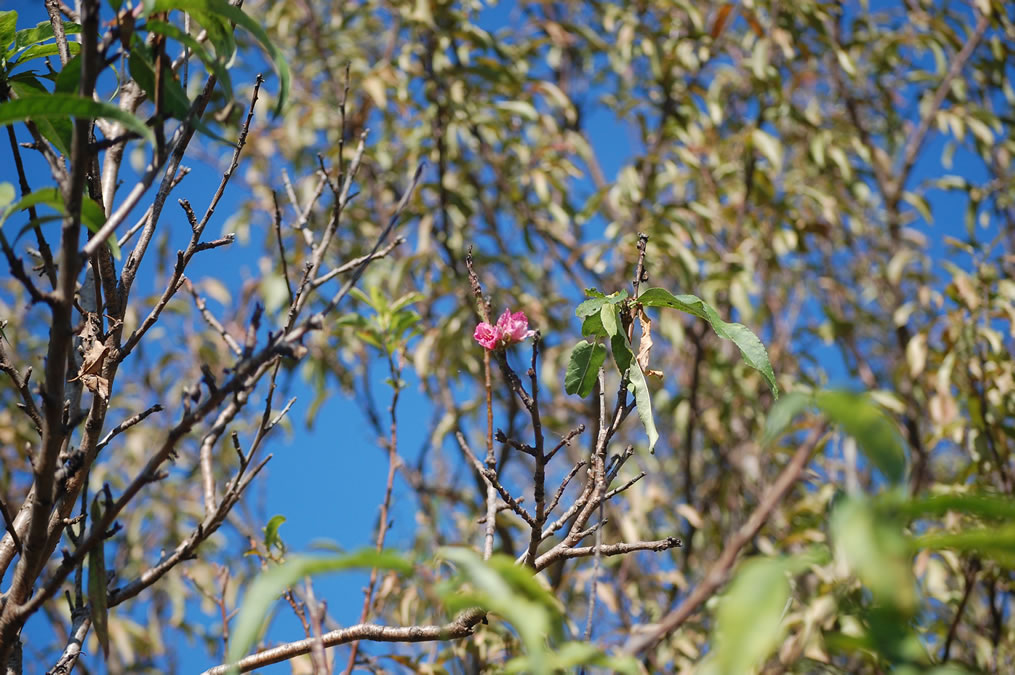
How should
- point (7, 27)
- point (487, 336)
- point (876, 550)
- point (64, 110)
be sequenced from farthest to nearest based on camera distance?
point (487, 336), point (7, 27), point (64, 110), point (876, 550)

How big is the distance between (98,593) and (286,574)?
0.45 m

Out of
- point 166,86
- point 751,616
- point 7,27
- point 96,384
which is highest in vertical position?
point 7,27

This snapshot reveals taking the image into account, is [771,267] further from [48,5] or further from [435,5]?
[48,5]

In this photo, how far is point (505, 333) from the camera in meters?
0.97

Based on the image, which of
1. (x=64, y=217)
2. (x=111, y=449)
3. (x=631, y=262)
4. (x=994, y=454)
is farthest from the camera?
(x=111, y=449)

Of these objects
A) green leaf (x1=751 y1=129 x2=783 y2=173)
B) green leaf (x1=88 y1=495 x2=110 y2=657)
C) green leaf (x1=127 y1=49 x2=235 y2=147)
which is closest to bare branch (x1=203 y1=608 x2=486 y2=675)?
green leaf (x1=88 y1=495 x2=110 y2=657)

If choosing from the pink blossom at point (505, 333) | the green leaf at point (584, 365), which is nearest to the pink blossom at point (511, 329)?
the pink blossom at point (505, 333)

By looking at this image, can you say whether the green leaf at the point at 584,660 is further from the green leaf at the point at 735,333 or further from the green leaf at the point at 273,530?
the green leaf at the point at 273,530

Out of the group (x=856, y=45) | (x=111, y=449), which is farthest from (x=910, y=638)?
(x=111, y=449)

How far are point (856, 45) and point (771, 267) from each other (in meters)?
0.91

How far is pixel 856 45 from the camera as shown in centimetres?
285

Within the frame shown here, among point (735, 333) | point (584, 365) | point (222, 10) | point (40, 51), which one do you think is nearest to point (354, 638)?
point (584, 365)

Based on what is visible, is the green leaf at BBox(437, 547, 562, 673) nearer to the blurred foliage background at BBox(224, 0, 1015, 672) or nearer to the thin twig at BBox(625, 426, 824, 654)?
the thin twig at BBox(625, 426, 824, 654)

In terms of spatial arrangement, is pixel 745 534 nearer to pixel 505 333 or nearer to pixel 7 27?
pixel 505 333
